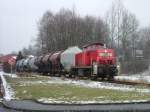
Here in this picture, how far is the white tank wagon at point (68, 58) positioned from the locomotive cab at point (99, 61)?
5466 mm

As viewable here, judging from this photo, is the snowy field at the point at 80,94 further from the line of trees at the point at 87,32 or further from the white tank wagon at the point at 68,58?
the line of trees at the point at 87,32

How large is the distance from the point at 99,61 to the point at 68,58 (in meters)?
9.73

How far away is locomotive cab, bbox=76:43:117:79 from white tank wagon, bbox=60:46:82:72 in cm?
Answer: 547

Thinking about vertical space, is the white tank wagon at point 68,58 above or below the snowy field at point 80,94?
above

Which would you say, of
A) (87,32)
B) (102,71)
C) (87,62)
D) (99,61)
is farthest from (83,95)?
(87,32)

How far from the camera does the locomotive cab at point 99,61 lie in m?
44.6

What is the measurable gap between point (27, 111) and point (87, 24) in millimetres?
102259

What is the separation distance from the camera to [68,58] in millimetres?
54250

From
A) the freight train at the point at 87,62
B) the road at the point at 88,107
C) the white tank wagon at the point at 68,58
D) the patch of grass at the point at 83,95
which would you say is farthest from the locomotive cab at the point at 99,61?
the road at the point at 88,107

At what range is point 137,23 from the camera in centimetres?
11762

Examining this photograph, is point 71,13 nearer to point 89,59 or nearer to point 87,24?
point 87,24

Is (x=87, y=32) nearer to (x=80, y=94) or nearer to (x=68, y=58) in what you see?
(x=68, y=58)

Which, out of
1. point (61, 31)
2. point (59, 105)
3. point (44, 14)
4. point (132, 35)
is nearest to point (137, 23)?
point (132, 35)

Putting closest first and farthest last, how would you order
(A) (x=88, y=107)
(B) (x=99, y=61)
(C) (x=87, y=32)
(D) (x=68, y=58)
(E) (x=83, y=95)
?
(A) (x=88, y=107) < (E) (x=83, y=95) < (B) (x=99, y=61) < (D) (x=68, y=58) < (C) (x=87, y=32)
